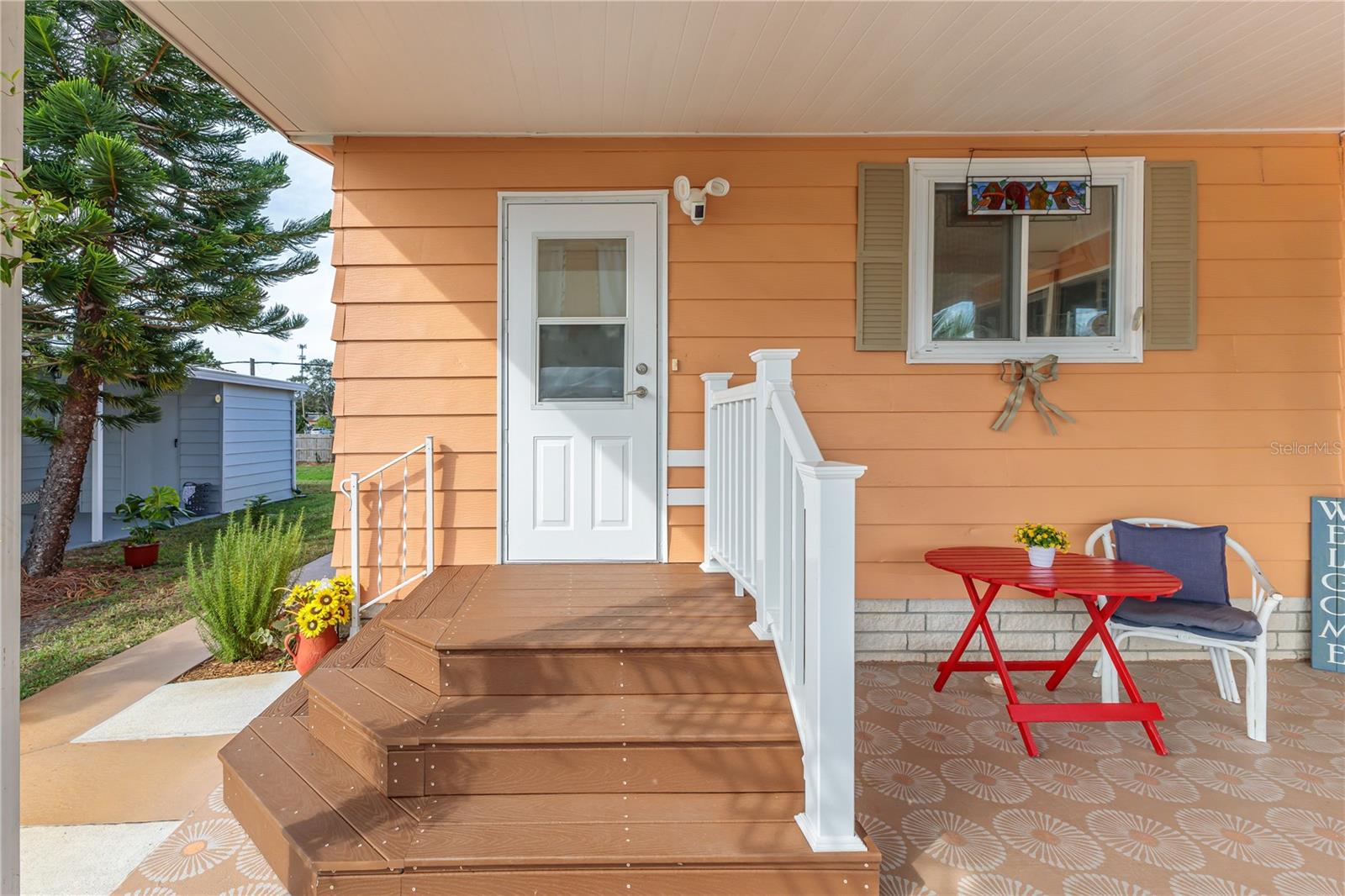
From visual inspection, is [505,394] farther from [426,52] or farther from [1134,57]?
[1134,57]

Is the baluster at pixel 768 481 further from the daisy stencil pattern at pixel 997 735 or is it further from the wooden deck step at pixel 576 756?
the daisy stencil pattern at pixel 997 735

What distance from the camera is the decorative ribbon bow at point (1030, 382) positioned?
331 centimetres

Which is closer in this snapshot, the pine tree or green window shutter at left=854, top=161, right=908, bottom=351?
green window shutter at left=854, top=161, right=908, bottom=351

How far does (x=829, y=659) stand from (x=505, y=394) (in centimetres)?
222

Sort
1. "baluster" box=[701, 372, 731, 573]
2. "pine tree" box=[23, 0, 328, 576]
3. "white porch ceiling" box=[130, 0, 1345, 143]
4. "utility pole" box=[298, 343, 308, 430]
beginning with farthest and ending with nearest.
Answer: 1. "utility pole" box=[298, 343, 308, 430]
2. "pine tree" box=[23, 0, 328, 576]
3. "baluster" box=[701, 372, 731, 573]
4. "white porch ceiling" box=[130, 0, 1345, 143]

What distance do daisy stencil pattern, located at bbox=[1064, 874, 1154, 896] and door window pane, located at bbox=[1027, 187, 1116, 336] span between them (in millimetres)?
2475

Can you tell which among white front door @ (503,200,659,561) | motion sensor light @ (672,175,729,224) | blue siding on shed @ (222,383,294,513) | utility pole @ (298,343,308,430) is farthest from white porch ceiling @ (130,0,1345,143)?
utility pole @ (298,343,308,430)

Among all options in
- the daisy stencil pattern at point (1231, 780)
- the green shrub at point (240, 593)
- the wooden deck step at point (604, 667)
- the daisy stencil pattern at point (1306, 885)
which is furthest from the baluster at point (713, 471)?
the green shrub at point (240, 593)

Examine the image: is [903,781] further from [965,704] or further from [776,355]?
[776,355]

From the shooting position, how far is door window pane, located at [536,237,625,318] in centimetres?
336

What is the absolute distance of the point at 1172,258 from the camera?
3.32 metres

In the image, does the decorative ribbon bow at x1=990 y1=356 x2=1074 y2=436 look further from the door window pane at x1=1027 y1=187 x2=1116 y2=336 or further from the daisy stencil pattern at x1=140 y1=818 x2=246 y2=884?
the daisy stencil pattern at x1=140 y1=818 x2=246 y2=884

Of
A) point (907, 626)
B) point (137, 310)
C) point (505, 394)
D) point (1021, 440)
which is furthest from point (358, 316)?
point (137, 310)

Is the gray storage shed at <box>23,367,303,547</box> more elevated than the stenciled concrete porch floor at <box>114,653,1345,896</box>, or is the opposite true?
the gray storage shed at <box>23,367,303,547</box>
